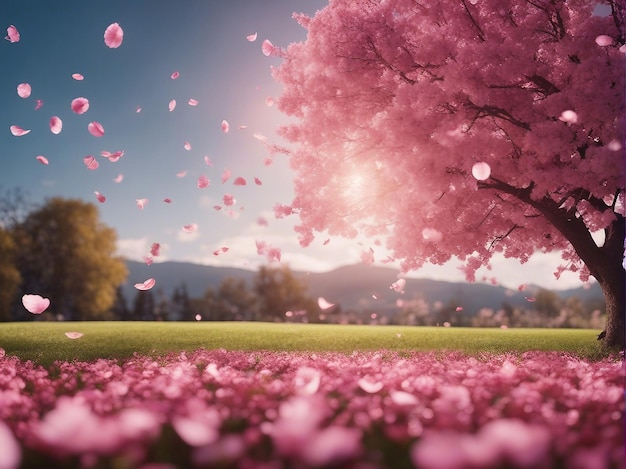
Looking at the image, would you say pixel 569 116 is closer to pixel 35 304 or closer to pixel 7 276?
pixel 35 304

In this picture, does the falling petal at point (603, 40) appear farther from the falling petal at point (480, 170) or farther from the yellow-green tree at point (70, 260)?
the yellow-green tree at point (70, 260)

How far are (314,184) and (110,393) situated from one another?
28.1ft

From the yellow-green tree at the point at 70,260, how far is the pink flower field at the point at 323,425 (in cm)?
4827

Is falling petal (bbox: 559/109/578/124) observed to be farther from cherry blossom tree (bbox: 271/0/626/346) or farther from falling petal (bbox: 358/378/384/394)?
falling petal (bbox: 358/378/384/394)

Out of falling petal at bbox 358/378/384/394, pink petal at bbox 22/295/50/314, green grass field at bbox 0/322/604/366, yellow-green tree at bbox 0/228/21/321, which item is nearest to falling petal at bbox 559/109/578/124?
green grass field at bbox 0/322/604/366

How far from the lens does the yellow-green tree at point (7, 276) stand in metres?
45.9

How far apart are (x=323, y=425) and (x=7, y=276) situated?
50.1m

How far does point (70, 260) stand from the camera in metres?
51.6

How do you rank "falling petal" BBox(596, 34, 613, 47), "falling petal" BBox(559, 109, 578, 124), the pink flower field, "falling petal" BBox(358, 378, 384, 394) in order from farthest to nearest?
"falling petal" BBox(596, 34, 613, 47), "falling petal" BBox(559, 109, 578, 124), "falling petal" BBox(358, 378, 384, 394), the pink flower field

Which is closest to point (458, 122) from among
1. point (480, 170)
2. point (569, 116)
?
point (480, 170)

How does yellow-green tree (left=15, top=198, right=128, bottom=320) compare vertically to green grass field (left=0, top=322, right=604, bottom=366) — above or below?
above

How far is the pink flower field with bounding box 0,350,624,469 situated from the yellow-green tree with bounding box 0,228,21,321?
4578 centimetres

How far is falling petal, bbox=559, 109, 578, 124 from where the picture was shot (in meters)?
9.66

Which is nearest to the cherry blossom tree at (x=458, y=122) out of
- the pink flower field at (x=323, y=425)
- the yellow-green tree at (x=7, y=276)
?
the pink flower field at (x=323, y=425)
